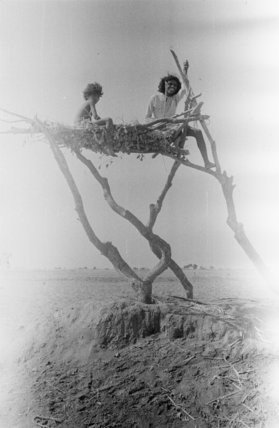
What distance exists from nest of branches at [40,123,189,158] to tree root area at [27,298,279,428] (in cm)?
267

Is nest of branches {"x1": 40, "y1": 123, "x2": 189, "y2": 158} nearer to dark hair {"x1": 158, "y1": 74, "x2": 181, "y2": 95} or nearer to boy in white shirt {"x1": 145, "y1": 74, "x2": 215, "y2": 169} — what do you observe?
boy in white shirt {"x1": 145, "y1": 74, "x2": 215, "y2": 169}

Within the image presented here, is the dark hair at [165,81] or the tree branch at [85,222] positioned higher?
the dark hair at [165,81]

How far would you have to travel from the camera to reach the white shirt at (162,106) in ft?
23.0

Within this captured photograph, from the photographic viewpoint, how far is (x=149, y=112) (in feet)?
23.2

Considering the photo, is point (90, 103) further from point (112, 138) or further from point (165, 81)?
point (165, 81)

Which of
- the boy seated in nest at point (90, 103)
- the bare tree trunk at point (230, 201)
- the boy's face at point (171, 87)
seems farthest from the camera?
the boy's face at point (171, 87)

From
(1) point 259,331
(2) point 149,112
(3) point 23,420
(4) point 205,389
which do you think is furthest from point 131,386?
(2) point 149,112

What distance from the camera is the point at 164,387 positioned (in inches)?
197

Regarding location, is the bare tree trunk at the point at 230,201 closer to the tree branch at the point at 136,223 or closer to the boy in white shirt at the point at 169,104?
the boy in white shirt at the point at 169,104

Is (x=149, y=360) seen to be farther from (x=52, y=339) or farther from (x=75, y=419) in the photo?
(x=52, y=339)

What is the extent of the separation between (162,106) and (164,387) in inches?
166

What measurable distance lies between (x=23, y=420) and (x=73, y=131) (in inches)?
147

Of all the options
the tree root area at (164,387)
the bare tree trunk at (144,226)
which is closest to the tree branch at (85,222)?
Result: the bare tree trunk at (144,226)

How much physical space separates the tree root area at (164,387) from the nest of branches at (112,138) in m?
2.67
